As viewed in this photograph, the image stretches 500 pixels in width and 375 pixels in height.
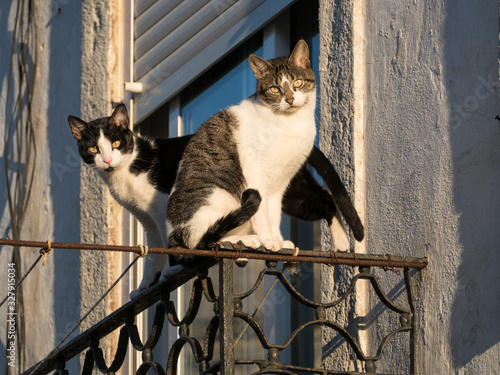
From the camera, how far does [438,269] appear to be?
348 centimetres

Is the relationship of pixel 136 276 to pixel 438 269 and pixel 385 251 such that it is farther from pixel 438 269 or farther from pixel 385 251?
pixel 438 269

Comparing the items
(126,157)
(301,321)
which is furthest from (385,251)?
(126,157)

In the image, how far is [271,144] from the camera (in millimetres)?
3461

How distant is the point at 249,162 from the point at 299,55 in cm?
57

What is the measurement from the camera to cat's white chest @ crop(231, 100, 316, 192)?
3465 millimetres

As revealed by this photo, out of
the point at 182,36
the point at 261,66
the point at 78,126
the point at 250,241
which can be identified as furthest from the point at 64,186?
the point at 250,241

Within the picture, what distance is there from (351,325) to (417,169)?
822 millimetres

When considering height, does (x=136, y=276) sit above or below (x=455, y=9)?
below

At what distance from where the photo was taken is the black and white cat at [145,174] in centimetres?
384

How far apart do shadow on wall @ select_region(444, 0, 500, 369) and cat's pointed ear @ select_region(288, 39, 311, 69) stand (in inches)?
25.9

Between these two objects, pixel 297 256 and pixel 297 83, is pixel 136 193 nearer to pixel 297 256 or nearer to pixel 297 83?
pixel 297 83

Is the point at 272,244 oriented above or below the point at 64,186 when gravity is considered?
below

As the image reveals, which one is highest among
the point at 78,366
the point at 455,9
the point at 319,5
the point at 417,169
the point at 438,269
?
the point at 319,5

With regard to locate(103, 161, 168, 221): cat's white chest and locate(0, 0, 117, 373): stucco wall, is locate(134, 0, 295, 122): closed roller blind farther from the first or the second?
locate(103, 161, 168, 221): cat's white chest
